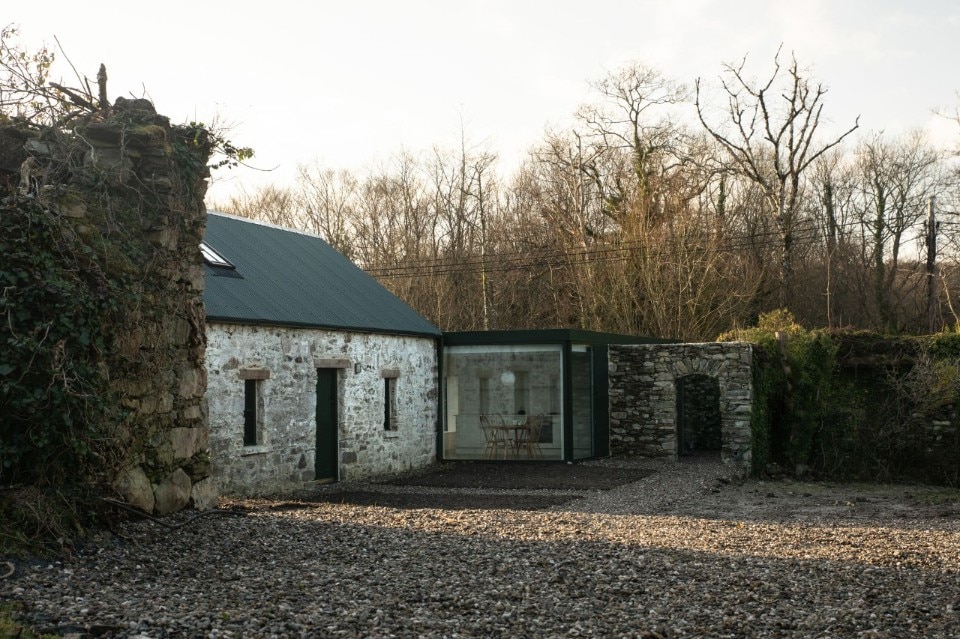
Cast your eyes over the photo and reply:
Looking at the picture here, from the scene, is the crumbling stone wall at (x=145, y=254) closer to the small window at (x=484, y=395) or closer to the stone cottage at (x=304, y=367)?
the stone cottage at (x=304, y=367)

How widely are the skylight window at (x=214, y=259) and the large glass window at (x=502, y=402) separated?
5.59m

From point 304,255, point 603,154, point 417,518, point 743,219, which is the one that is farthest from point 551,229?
point 417,518

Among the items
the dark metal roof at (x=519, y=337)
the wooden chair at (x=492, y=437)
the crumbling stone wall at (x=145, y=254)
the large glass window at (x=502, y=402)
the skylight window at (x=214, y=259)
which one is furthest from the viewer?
the wooden chair at (x=492, y=437)

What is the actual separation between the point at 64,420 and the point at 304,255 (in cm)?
1133

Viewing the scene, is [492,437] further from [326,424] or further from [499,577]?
[499,577]

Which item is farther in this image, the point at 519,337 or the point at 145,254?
the point at 519,337

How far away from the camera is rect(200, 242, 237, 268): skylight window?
14148mm

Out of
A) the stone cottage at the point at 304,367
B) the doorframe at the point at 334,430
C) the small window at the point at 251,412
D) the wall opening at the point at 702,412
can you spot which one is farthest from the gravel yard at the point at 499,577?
the wall opening at the point at 702,412

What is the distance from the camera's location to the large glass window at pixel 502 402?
18.6 metres

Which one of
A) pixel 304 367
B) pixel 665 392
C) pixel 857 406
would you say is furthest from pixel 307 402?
pixel 857 406

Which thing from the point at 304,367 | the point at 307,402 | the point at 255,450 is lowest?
the point at 255,450

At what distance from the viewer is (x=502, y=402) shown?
18.8 m

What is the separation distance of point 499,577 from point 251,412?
7261mm

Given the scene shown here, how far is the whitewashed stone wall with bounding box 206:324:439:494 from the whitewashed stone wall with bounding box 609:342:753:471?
147 inches
